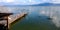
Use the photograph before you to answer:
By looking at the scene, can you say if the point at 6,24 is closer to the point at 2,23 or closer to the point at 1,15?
the point at 2,23

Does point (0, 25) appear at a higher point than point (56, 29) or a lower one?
higher

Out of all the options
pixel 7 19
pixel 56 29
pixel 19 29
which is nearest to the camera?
pixel 7 19

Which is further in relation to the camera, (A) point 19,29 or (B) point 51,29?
(B) point 51,29

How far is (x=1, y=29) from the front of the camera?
30.0ft

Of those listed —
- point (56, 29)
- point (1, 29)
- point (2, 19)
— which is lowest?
point (56, 29)

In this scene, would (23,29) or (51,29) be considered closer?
(23,29)

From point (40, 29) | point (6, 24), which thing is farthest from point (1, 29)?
point (40, 29)

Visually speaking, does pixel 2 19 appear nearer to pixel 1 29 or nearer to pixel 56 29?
pixel 1 29

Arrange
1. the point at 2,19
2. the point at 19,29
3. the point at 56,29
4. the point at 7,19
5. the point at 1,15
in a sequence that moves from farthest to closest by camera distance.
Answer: the point at 56,29 → the point at 19,29 → the point at 1,15 → the point at 2,19 → the point at 7,19

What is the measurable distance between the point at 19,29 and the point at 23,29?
493 mm

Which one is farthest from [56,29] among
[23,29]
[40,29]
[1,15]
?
[1,15]

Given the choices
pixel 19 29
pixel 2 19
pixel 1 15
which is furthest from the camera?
pixel 19 29

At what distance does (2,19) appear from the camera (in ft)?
29.1

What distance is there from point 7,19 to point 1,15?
1.44m
